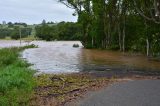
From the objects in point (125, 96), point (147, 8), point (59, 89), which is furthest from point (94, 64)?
point (125, 96)

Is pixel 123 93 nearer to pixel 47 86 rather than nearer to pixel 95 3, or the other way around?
pixel 47 86

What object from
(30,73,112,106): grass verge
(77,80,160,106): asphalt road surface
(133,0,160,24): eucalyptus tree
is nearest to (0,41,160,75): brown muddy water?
(133,0,160,24): eucalyptus tree

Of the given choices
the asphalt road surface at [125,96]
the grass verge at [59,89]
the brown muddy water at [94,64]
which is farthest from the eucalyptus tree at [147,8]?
the asphalt road surface at [125,96]

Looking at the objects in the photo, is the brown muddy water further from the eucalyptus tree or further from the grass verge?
the grass verge

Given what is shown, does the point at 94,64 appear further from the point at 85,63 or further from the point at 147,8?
the point at 147,8

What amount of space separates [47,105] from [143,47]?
3592cm

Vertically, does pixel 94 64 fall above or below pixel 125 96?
below

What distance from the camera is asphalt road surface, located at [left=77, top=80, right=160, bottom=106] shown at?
13661 millimetres

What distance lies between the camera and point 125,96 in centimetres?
1499

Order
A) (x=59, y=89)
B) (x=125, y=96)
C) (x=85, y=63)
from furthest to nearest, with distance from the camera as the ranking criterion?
(x=85, y=63) < (x=59, y=89) < (x=125, y=96)

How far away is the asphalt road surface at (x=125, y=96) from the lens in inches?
538

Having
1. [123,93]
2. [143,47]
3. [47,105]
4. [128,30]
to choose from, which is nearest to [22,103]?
[47,105]

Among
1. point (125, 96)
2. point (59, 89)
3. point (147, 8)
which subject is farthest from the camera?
point (147, 8)

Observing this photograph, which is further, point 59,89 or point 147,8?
point 147,8
